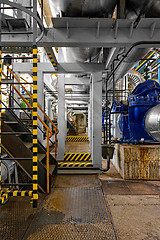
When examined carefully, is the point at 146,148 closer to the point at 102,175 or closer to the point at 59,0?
the point at 102,175

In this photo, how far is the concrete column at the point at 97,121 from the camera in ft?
16.1

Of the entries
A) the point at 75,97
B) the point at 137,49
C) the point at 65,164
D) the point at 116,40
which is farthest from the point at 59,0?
the point at 75,97

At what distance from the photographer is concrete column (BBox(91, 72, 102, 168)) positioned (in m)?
4.92

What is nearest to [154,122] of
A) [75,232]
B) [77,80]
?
[75,232]

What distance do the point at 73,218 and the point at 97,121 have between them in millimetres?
2903

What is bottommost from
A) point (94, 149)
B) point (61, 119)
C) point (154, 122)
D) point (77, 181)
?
point (77, 181)

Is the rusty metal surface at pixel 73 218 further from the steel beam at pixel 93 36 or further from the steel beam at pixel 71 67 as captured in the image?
the steel beam at pixel 71 67

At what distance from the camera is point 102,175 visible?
4.65 meters

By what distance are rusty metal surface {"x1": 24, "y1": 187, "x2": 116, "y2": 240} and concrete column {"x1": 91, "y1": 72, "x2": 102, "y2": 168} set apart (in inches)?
60.5

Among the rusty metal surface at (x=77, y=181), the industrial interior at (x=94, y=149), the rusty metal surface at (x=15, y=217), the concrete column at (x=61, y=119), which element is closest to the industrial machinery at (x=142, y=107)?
the industrial interior at (x=94, y=149)

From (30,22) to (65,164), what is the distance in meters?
3.76

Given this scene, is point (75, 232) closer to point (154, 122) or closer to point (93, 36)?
point (154, 122)

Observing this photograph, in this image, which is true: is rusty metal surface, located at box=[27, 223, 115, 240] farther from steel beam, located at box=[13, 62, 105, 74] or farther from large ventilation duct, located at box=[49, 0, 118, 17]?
steel beam, located at box=[13, 62, 105, 74]

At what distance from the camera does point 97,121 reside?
4.95 metres
